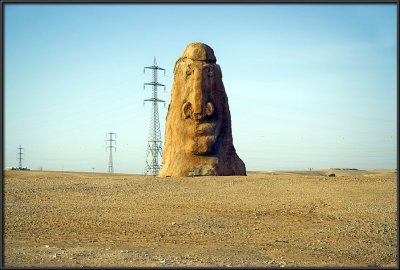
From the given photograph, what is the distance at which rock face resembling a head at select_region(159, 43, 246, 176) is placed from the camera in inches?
904

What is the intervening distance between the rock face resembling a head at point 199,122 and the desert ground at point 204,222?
173 inches

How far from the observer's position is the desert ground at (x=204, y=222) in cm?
859

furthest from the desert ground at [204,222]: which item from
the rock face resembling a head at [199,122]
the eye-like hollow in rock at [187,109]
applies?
the eye-like hollow in rock at [187,109]

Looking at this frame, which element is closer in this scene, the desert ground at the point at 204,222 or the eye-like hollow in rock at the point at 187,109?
the desert ground at the point at 204,222

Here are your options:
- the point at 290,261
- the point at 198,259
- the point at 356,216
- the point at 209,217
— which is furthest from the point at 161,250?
the point at 356,216

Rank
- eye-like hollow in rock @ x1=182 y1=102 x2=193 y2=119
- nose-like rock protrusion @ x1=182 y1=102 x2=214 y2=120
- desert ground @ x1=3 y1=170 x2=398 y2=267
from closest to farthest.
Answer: desert ground @ x1=3 y1=170 x2=398 y2=267
nose-like rock protrusion @ x1=182 y1=102 x2=214 y2=120
eye-like hollow in rock @ x1=182 y1=102 x2=193 y2=119

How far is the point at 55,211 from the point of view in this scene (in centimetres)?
1296

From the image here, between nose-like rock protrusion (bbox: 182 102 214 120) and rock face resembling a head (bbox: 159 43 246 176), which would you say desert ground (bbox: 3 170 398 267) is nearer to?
rock face resembling a head (bbox: 159 43 246 176)

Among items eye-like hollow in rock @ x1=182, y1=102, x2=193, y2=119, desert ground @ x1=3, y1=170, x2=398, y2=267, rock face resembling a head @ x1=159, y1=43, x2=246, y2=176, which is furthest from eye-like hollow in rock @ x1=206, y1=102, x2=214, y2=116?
desert ground @ x1=3, y1=170, x2=398, y2=267

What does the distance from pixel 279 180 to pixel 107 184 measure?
671 centimetres

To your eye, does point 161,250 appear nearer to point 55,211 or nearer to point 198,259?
point 198,259

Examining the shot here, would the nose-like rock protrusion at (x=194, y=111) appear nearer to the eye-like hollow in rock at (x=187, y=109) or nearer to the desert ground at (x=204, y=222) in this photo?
the eye-like hollow in rock at (x=187, y=109)

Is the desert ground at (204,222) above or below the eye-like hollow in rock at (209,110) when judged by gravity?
below

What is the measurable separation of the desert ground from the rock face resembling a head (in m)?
4.39
